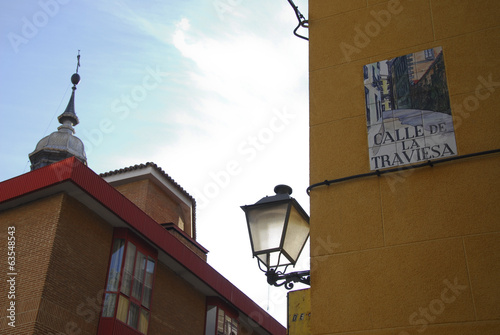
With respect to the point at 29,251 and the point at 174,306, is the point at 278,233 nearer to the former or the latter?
the point at 29,251

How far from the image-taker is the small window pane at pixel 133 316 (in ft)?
52.2

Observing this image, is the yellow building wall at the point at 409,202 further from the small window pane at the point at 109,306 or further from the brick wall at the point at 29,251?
the small window pane at the point at 109,306

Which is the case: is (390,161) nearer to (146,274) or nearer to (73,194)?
(73,194)

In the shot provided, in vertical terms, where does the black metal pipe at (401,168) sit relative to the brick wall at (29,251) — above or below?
below

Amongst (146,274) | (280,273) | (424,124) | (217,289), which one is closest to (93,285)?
(146,274)

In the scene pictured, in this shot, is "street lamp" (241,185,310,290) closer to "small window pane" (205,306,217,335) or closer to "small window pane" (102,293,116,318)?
"small window pane" (102,293,116,318)

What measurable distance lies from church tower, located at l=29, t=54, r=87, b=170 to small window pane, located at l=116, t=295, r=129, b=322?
20869 mm

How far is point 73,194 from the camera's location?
15.2m

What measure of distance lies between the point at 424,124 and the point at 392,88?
0.64 metres

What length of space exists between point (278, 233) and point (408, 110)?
1.84 m

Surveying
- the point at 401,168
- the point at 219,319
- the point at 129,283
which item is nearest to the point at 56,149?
the point at 219,319

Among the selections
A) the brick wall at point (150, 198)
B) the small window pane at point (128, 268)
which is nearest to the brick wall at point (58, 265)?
the small window pane at point (128, 268)

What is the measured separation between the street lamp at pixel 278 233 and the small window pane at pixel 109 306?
10262 millimetres

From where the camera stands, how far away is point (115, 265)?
15945mm
